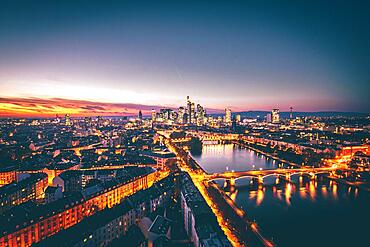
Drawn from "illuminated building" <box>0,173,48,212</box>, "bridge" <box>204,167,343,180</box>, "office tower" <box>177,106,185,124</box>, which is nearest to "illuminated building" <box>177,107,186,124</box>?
"office tower" <box>177,106,185,124</box>

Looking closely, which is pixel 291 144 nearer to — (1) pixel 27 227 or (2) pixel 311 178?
(2) pixel 311 178

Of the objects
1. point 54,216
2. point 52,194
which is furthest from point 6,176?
point 54,216

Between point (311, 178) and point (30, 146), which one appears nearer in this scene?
point (311, 178)

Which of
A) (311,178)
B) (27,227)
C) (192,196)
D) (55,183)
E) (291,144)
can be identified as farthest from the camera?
(291,144)

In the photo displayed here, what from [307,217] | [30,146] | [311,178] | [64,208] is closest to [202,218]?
[64,208]

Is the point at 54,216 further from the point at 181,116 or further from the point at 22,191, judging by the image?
the point at 181,116

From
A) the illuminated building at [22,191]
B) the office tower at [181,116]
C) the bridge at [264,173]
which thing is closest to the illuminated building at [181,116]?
the office tower at [181,116]

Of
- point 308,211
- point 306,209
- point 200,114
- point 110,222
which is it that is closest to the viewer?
point 110,222
